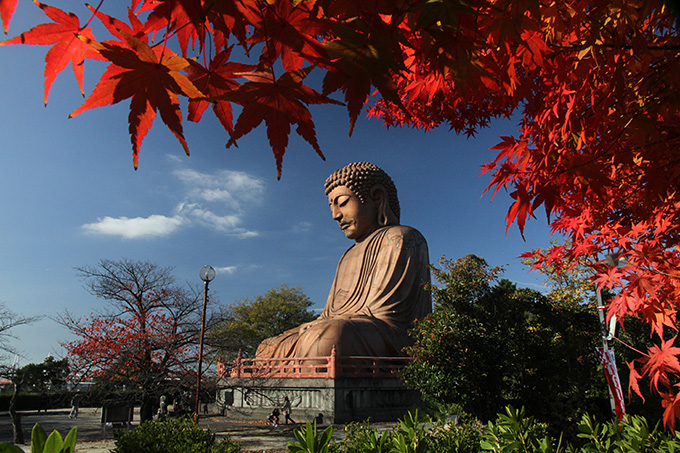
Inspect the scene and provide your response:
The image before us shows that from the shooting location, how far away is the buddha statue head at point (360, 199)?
1554cm

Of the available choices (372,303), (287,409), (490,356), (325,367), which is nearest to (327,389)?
(325,367)

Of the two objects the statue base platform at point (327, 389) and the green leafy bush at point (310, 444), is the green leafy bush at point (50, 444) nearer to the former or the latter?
the green leafy bush at point (310, 444)

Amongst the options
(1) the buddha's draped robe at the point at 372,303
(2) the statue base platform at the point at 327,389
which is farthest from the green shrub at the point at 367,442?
(1) the buddha's draped robe at the point at 372,303

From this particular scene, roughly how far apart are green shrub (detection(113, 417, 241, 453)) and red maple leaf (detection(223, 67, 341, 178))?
4108 millimetres

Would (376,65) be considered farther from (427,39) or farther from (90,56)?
(90,56)

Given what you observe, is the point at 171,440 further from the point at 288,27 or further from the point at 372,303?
the point at 372,303

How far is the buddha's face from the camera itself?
1553 cm

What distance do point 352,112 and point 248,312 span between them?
92.1 feet

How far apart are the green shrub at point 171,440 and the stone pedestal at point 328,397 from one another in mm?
5677

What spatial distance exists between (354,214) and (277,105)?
14.2m

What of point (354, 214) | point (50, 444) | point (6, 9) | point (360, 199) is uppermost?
point (360, 199)

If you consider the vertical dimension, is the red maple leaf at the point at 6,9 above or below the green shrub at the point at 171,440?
above

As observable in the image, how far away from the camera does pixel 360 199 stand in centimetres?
1558

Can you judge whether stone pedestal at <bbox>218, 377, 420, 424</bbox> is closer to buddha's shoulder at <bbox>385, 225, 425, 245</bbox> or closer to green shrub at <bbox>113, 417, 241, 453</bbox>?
buddha's shoulder at <bbox>385, 225, 425, 245</bbox>
